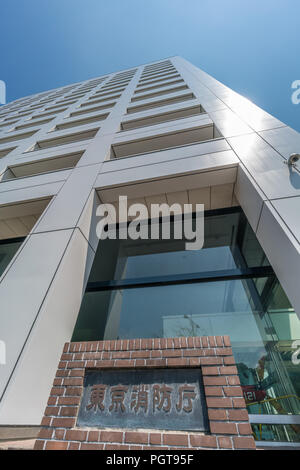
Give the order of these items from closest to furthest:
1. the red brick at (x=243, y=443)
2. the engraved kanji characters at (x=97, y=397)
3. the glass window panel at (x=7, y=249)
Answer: the red brick at (x=243, y=443), the engraved kanji characters at (x=97, y=397), the glass window panel at (x=7, y=249)

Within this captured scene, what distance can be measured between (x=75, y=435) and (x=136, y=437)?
24.4 inches

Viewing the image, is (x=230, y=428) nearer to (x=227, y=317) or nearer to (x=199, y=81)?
(x=227, y=317)

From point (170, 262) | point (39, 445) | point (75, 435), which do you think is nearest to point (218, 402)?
point (75, 435)

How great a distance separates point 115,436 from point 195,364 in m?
1.03

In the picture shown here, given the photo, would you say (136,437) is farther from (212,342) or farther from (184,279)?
(184,279)

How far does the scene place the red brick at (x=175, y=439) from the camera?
1.92 m

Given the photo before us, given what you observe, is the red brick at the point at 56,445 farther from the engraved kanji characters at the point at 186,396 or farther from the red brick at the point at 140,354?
the engraved kanji characters at the point at 186,396

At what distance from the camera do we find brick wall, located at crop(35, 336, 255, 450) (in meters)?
1.93

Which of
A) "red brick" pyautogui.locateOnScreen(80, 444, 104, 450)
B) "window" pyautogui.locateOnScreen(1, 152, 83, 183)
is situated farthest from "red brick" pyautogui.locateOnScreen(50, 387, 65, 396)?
"window" pyautogui.locateOnScreen(1, 152, 83, 183)

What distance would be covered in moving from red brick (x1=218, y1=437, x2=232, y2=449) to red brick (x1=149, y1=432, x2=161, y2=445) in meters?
0.56

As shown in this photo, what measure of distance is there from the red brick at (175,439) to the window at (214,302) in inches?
46.9

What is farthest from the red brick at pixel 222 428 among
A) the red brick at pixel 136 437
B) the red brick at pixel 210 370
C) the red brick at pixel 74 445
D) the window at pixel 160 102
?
the window at pixel 160 102

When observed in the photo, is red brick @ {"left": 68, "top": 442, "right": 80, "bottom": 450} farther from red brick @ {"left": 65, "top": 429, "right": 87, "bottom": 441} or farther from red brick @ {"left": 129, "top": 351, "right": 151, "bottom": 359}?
red brick @ {"left": 129, "top": 351, "right": 151, "bottom": 359}

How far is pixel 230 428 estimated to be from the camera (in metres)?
1.93
